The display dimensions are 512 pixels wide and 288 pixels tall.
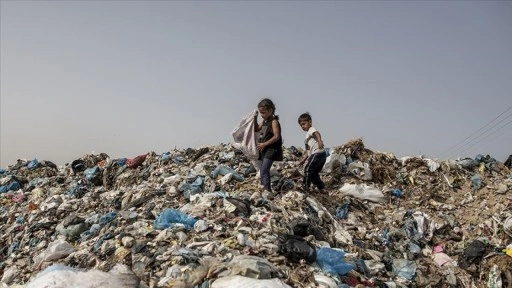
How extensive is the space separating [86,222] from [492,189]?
7198 millimetres

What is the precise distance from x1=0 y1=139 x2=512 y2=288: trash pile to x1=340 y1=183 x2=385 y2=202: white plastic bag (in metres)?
0.02

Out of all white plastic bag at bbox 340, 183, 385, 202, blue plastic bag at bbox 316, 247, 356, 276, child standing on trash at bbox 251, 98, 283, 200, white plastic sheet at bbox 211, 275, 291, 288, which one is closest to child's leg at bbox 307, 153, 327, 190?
child standing on trash at bbox 251, 98, 283, 200

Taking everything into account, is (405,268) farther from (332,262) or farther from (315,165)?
(315,165)

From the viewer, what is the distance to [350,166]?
7762 mm

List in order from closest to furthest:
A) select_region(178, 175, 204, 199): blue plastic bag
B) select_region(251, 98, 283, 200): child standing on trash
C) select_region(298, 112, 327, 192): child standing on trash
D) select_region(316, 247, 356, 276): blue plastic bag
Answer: select_region(316, 247, 356, 276): blue plastic bag
select_region(251, 98, 283, 200): child standing on trash
select_region(298, 112, 327, 192): child standing on trash
select_region(178, 175, 204, 199): blue plastic bag

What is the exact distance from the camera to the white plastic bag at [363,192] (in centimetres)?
692

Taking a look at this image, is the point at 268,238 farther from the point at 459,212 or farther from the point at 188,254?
the point at 459,212

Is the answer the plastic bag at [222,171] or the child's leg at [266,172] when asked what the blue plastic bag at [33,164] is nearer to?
the plastic bag at [222,171]

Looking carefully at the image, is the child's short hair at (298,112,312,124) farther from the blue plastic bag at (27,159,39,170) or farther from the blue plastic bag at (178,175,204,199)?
the blue plastic bag at (27,159,39,170)

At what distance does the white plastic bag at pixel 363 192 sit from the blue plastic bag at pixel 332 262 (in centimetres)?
301

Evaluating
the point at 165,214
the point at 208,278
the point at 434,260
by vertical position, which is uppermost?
the point at 165,214

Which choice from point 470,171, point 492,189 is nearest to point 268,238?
point 492,189

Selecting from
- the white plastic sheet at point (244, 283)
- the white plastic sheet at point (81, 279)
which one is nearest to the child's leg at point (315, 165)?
the white plastic sheet at point (244, 283)

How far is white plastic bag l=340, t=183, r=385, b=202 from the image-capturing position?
692 cm
